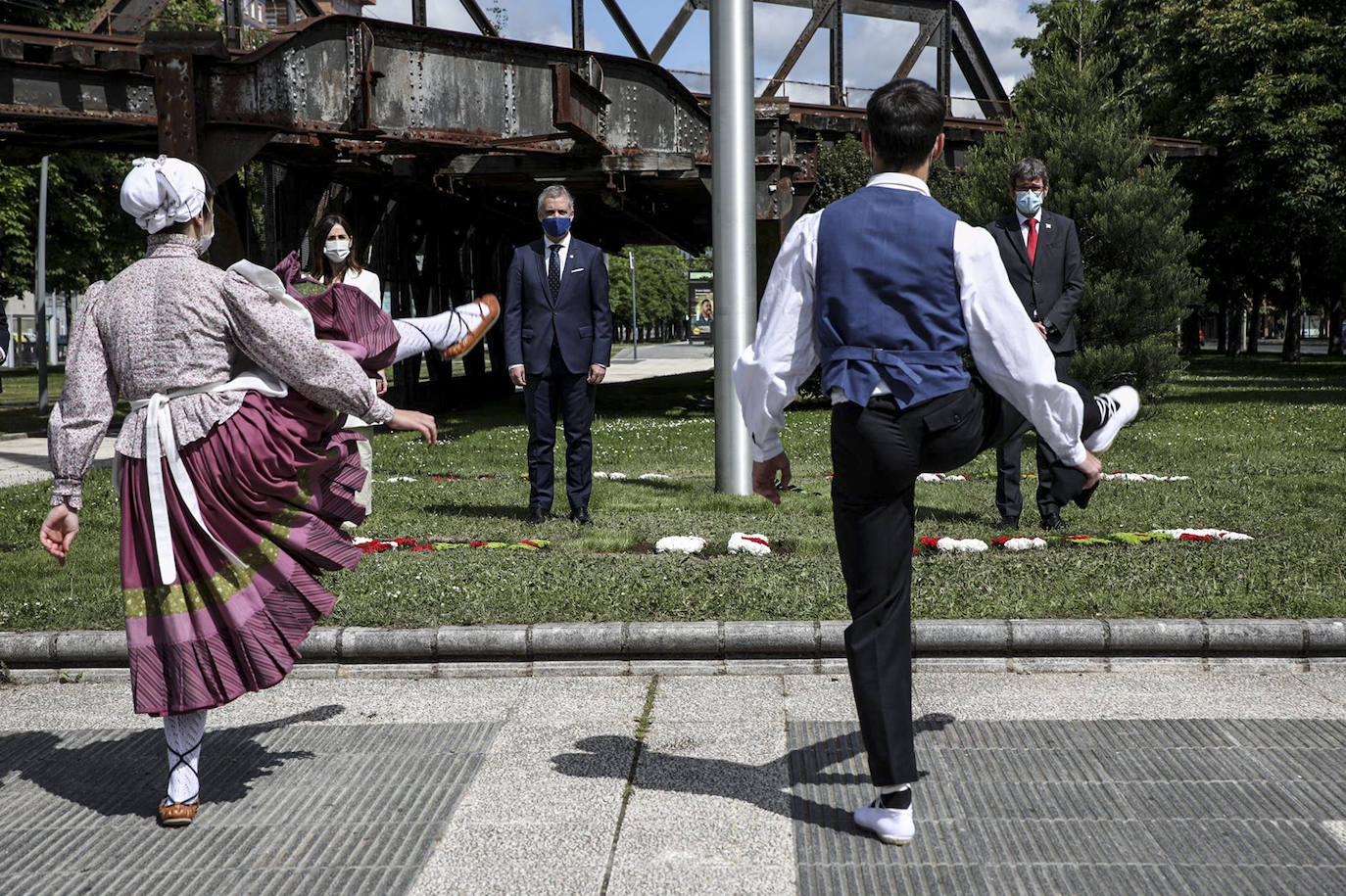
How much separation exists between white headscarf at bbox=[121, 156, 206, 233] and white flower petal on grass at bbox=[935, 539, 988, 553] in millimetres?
4771

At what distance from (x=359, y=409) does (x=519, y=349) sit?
492 cm

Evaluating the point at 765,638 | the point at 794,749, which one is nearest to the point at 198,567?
the point at 794,749

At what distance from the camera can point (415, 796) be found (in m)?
4.21

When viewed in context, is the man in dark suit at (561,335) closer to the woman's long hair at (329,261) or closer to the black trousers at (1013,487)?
the woman's long hair at (329,261)

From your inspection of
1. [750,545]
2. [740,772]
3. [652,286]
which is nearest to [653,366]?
[750,545]

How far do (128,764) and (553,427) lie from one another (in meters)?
4.67

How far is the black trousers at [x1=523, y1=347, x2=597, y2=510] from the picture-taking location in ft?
29.6

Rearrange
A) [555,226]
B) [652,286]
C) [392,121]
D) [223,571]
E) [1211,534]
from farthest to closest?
1. [652,286]
2. [392,121]
3. [555,226]
4. [1211,534]
5. [223,571]

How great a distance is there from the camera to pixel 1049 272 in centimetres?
827

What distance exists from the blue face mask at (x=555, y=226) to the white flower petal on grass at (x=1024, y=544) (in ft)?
11.0

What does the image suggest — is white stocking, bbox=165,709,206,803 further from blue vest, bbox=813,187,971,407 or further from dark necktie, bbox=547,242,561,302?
dark necktie, bbox=547,242,561,302

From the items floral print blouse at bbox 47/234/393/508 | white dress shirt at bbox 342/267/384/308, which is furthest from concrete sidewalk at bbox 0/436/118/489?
floral print blouse at bbox 47/234/393/508

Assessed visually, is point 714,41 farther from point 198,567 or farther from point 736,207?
point 198,567

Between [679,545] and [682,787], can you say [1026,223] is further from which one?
[682,787]
